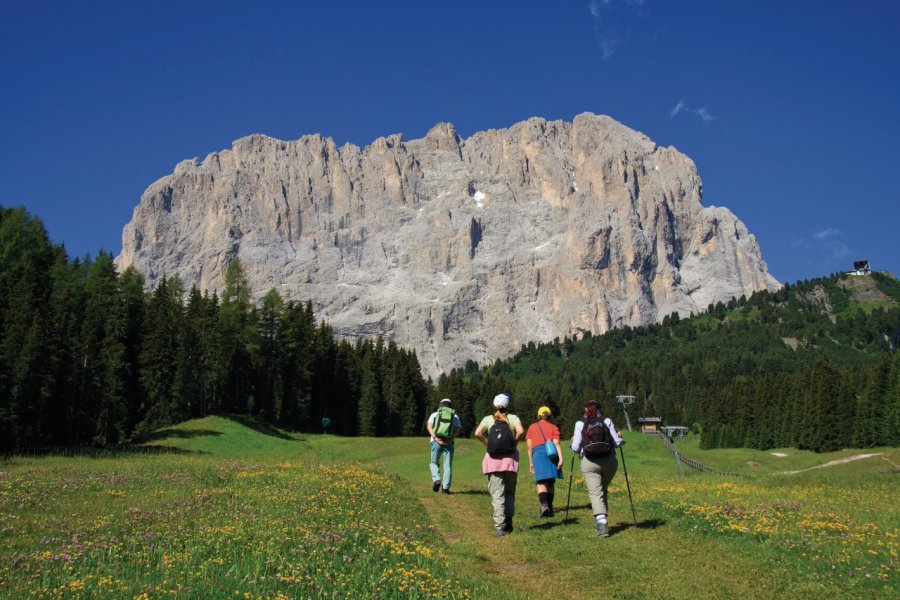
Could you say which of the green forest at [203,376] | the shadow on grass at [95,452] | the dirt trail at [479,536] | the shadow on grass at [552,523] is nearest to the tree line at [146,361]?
the green forest at [203,376]

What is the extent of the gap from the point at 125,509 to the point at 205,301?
68.4 metres

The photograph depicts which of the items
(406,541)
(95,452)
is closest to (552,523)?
(406,541)

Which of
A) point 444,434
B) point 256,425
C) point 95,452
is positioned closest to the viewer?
point 444,434

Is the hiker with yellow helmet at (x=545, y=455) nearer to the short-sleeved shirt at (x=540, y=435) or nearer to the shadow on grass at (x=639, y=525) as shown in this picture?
the short-sleeved shirt at (x=540, y=435)

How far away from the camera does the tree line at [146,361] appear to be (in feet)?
145

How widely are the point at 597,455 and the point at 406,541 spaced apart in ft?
16.7

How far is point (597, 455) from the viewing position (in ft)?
52.9

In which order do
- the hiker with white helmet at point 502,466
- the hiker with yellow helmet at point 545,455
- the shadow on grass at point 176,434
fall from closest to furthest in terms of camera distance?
the hiker with white helmet at point 502,466 → the hiker with yellow helmet at point 545,455 → the shadow on grass at point 176,434

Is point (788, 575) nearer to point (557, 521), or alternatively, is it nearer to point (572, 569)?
point (572, 569)

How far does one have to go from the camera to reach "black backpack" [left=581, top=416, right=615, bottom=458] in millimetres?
16047

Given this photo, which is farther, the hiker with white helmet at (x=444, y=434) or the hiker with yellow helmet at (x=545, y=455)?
the hiker with white helmet at (x=444, y=434)

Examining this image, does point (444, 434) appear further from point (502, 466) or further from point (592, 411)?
point (592, 411)

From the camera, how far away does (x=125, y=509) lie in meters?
17.3

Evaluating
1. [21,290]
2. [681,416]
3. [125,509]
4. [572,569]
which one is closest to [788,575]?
[572,569]
